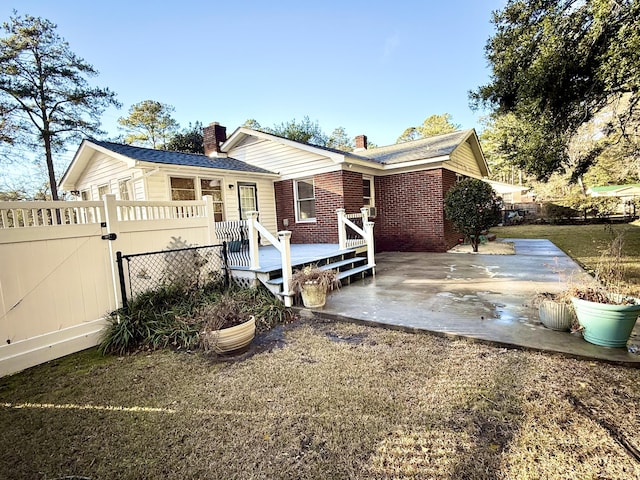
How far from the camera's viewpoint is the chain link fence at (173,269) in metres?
4.70

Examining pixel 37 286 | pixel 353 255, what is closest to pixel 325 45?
pixel 353 255

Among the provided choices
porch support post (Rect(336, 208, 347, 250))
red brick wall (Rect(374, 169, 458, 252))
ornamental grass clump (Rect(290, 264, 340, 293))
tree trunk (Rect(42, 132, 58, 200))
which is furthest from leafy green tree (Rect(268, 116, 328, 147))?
ornamental grass clump (Rect(290, 264, 340, 293))

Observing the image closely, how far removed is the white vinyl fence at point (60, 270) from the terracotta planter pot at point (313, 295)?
266cm

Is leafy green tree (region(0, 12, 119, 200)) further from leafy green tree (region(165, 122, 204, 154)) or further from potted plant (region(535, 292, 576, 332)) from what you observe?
potted plant (region(535, 292, 576, 332))

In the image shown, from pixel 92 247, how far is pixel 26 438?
8.61 ft

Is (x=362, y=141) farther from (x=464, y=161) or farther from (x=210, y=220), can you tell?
(x=210, y=220)

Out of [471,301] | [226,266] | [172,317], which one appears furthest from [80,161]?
[471,301]

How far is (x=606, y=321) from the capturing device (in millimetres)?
3066

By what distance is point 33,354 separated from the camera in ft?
12.3

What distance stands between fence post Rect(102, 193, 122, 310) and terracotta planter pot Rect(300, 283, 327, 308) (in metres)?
2.82

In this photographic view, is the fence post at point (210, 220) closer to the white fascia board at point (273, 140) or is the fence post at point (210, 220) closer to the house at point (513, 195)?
the white fascia board at point (273, 140)

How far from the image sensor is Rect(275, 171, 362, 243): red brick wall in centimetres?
949

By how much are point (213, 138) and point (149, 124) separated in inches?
706

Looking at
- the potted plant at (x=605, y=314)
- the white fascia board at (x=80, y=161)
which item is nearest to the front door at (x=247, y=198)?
the white fascia board at (x=80, y=161)
